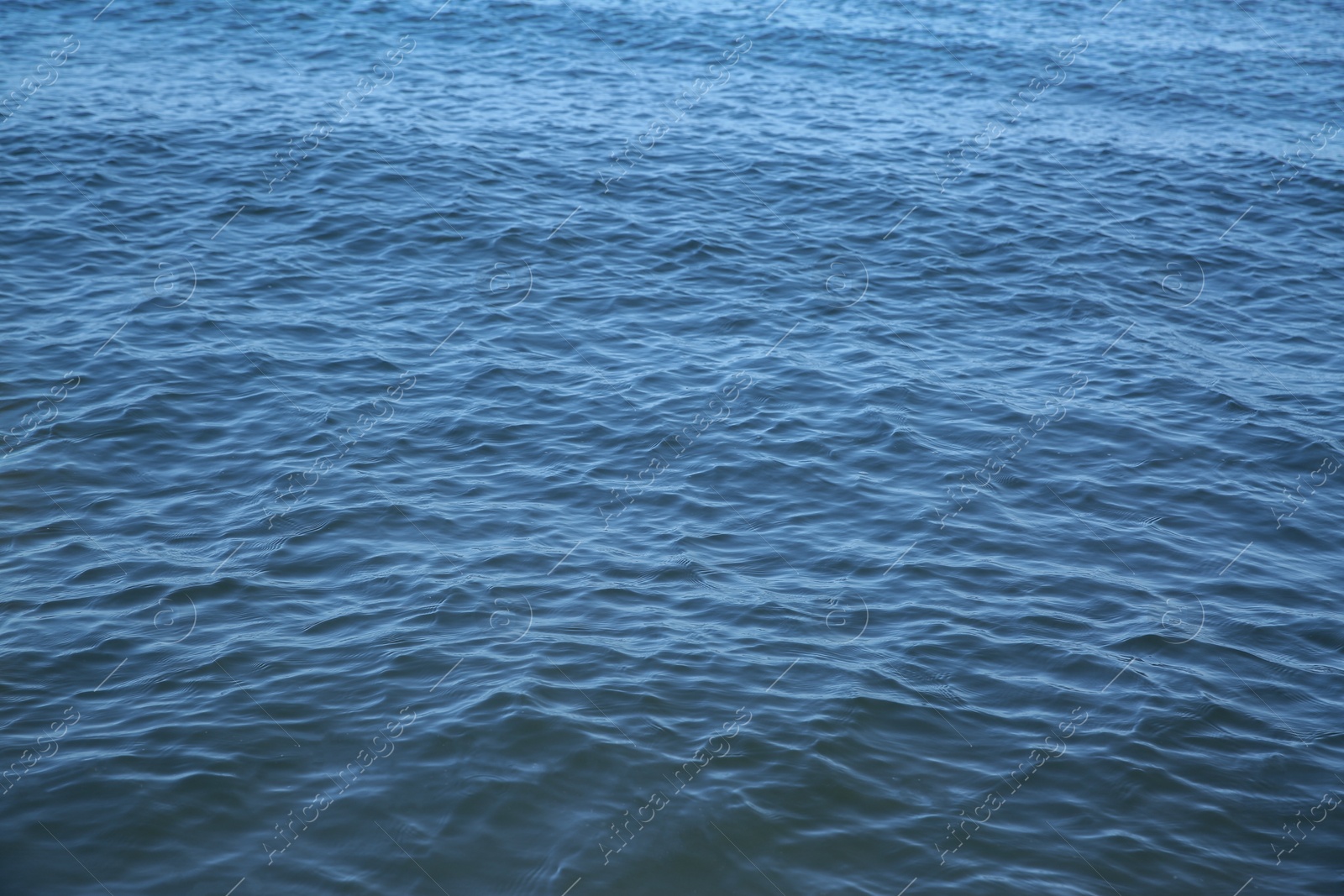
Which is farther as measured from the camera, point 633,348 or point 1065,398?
point 633,348

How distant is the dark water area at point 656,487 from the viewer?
9.35 metres

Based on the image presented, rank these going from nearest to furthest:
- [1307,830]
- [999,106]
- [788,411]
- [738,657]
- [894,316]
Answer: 1. [1307,830]
2. [738,657]
3. [788,411]
4. [894,316]
5. [999,106]

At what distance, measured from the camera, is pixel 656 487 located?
1383cm

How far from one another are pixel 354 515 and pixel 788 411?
19.8ft

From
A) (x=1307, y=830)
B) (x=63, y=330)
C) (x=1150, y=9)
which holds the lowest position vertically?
(x=1307, y=830)

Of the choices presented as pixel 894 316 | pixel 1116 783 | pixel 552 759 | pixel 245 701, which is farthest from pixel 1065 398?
pixel 245 701

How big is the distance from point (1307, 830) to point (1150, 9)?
30947 millimetres

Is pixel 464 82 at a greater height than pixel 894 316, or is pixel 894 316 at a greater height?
pixel 464 82

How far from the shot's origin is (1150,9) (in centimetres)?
3400

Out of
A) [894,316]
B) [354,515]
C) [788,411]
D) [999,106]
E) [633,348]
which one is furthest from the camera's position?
[999,106]

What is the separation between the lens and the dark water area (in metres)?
9.35

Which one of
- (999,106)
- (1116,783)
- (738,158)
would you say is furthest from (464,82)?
(1116,783)

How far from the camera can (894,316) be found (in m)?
18.4

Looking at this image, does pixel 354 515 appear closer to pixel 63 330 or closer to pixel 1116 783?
pixel 63 330
